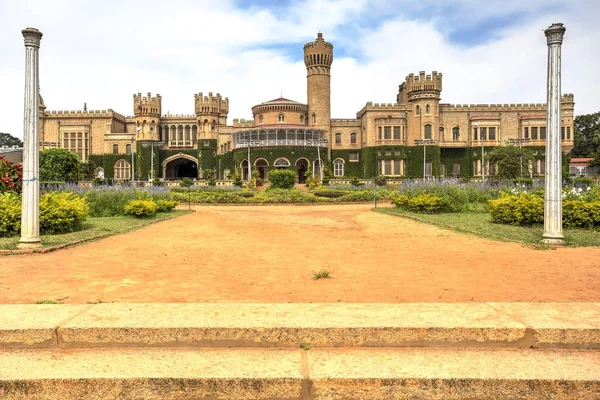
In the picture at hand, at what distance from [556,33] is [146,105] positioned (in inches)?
2167

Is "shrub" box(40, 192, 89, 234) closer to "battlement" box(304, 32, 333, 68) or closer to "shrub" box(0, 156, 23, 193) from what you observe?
"shrub" box(0, 156, 23, 193)

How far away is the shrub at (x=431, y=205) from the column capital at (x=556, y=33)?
8698 millimetres

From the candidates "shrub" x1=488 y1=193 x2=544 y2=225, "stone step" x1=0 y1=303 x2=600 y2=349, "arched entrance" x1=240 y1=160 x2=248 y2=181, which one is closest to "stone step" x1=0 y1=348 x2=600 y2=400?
"stone step" x1=0 y1=303 x2=600 y2=349

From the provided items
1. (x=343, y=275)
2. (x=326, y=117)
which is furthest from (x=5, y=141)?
(x=343, y=275)

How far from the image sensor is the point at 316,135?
50875mm

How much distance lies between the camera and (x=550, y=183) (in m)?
10.6

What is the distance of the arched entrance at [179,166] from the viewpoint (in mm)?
58938

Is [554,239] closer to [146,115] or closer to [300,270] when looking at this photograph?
[300,270]

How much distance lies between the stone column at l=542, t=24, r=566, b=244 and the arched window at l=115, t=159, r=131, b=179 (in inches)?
2197

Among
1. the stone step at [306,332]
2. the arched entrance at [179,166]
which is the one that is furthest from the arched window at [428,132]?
the stone step at [306,332]

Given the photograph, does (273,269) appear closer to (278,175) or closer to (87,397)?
(87,397)

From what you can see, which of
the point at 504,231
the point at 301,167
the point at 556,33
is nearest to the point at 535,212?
the point at 504,231

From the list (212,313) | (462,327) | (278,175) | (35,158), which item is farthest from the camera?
(278,175)

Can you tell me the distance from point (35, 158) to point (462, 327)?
1001 cm
